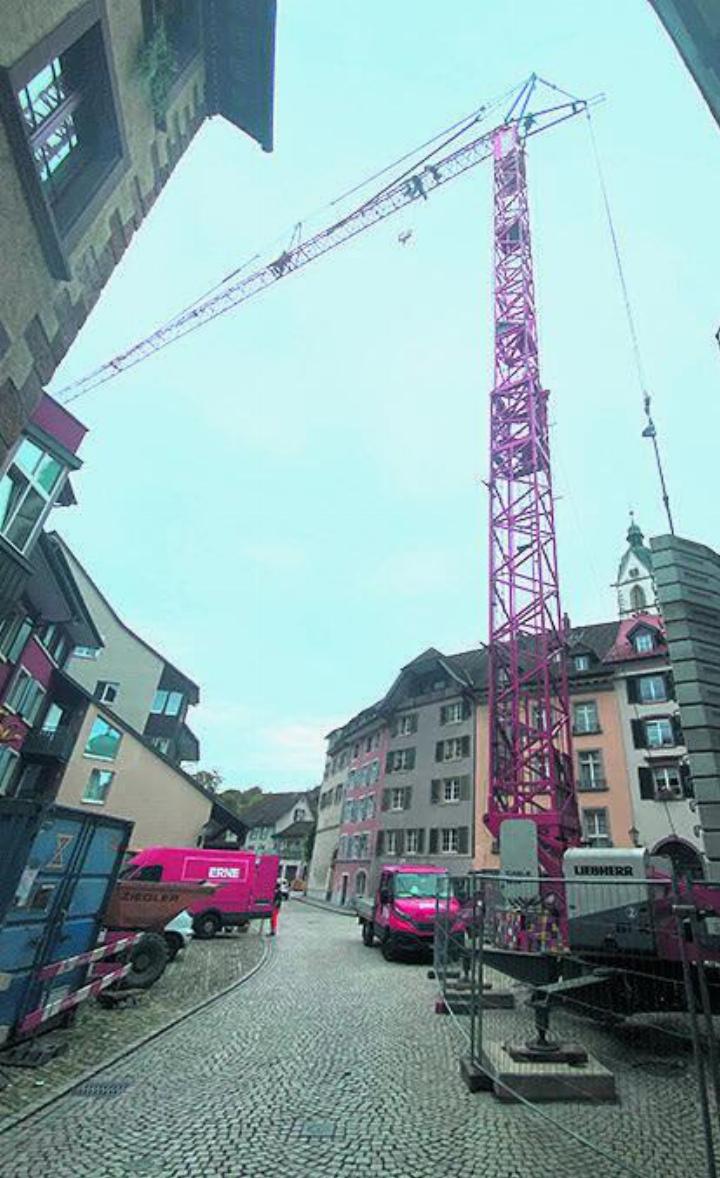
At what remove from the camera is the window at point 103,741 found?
2812cm

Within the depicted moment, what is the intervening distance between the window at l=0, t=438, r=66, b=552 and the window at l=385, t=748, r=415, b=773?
30927 millimetres

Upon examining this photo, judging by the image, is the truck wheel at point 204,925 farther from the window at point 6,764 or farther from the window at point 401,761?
the window at point 401,761

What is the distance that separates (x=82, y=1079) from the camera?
5.73 meters

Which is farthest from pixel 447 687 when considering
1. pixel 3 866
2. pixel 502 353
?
pixel 3 866

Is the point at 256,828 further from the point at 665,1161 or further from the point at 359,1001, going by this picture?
the point at 665,1161

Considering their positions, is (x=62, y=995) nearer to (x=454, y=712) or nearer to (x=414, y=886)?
(x=414, y=886)

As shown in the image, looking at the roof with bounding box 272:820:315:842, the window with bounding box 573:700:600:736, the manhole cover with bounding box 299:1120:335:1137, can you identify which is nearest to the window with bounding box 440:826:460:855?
the window with bounding box 573:700:600:736

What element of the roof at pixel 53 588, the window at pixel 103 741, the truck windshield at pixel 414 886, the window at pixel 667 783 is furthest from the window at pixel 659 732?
the window at pixel 103 741

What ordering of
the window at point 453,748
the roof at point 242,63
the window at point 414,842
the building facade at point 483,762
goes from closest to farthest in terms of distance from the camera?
the roof at point 242,63
the building facade at point 483,762
the window at point 414,842
the window at point 453,748

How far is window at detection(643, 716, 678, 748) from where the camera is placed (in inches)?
1089

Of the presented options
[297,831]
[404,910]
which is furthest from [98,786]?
[297,831]

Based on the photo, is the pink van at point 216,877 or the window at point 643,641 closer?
the pink van at point 216,877

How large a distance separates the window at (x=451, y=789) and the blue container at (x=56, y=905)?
1116 inches

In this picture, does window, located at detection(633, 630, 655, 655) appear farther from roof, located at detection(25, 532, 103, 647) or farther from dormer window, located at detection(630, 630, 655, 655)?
roof, located at detection(25, 532, 103, 647)
